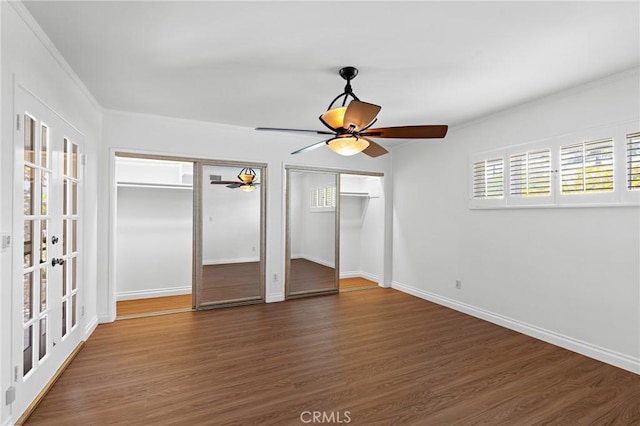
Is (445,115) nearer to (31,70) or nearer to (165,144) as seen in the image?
(165,144)

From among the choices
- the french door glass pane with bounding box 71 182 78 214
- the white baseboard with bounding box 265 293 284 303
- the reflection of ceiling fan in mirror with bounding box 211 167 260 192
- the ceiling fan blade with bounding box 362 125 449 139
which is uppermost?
the ceiling fan blade with bounding box 362 125 449 139

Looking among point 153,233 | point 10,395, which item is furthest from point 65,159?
point 153,233

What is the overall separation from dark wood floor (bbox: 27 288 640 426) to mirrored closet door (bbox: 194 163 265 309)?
0.76 meters

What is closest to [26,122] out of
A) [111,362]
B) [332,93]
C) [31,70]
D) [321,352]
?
[31,70]

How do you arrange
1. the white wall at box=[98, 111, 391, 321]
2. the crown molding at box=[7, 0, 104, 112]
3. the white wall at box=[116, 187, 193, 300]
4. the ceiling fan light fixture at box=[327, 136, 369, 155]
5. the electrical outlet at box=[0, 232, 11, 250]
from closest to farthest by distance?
the electrical outlet at box=[0, 232, 11, 250], the crown molding at box=[7, 0, 104, 112], the ceiling fan light fixture at box=[327, 136, 369, 155], the white wall at box=[98, 111, 391, 321], the white wall at box=[116, 187, 193, 300]

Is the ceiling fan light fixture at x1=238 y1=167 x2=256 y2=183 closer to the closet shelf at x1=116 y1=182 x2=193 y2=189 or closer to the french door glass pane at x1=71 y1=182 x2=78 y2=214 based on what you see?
the closet shelf at x1=116 y1=182 x2=193 y2=189

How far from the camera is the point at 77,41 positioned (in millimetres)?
2260

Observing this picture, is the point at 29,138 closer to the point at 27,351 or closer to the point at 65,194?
the point at 65,194

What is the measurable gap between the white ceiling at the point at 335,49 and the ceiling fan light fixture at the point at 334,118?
43 centimetres

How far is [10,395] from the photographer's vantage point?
1.82 metres

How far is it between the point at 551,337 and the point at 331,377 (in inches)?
95.1

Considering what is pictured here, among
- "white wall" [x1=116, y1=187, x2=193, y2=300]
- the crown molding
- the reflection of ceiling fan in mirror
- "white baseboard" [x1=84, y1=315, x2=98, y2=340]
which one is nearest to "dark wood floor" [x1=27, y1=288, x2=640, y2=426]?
"white baseboard" [x1=84, y1=315, x2=98, y2=340]

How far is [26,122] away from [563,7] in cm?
343

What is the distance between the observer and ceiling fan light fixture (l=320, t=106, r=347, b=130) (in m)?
2.44
